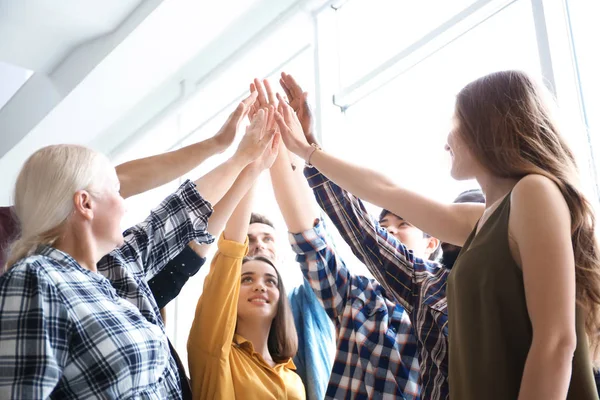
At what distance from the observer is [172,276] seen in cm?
173

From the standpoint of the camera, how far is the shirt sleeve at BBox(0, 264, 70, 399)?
112 cm

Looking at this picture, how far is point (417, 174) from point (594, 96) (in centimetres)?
74

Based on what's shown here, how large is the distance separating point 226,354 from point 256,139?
58 cm

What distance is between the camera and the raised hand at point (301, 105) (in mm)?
1904

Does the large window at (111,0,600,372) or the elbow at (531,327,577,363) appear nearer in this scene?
the elbow at (531,327,577,363)

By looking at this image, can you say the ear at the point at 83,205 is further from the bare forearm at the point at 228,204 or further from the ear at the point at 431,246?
the ear at the point at 431,246

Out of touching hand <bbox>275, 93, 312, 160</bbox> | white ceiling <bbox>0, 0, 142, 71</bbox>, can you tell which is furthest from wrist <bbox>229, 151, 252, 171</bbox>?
white ceiling <bbox>0, 0, 142, 71</bbox>

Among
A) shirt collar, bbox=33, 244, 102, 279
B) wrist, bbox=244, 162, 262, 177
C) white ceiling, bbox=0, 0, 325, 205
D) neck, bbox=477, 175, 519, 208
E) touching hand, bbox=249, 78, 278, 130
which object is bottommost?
shirt collar, bbox=33, 244, 102, 279

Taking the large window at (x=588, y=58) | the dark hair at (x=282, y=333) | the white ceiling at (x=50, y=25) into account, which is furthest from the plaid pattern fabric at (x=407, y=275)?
the white ceiling at (x=50, y=25)

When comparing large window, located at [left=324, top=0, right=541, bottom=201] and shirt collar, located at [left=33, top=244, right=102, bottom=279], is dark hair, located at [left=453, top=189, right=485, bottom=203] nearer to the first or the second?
large window, located at [left=324, top=0, right=541, bottom=201]

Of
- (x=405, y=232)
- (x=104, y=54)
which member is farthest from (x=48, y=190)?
(x=104, y=54)

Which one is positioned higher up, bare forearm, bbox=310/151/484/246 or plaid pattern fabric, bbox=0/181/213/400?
bare forearm, bbox=310/151/484/246

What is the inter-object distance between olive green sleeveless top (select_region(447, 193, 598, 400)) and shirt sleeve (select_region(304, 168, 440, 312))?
0.37 meters

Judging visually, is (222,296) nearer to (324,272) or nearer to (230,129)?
(324,272)
